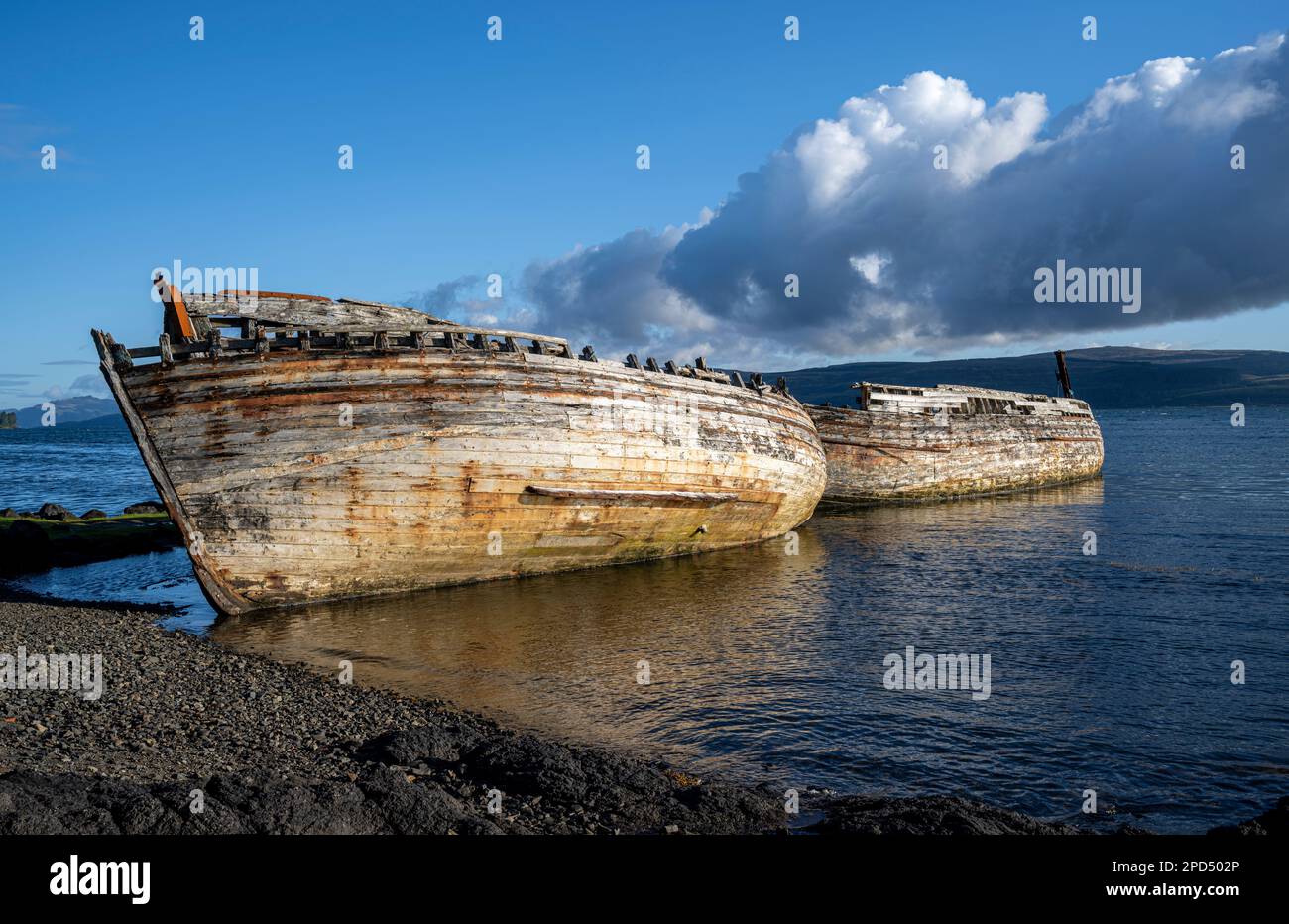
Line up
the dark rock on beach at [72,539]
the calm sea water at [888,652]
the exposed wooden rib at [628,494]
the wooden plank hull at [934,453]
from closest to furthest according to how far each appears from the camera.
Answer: the calm sea water at [888,652] → the exposed wooden rib at [628,494] → the dark rock on beach at [72,539] → the wooden plank hull at [934,453]

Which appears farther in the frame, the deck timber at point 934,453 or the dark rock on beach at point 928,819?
the deck timber at point 934,453

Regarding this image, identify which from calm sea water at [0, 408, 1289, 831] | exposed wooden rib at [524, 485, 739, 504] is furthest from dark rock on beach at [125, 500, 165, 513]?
exposed wooden rib at [524, 485, 739, 504]

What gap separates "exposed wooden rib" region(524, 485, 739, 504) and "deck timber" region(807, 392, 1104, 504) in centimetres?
1194

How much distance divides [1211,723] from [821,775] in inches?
205

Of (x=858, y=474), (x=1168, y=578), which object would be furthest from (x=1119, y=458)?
(x=1168, y=578)

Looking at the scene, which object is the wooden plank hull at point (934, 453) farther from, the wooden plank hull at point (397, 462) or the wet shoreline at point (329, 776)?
the wet shoreline at point (329, 776)

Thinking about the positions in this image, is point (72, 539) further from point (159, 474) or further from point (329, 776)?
point (329, 776)

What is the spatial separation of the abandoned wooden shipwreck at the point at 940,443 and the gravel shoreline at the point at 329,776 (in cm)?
Result: 2480

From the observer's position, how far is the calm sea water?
9.49 m

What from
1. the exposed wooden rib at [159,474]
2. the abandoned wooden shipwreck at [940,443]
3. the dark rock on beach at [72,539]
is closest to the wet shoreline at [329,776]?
the exposed wooden rib at [159,474]

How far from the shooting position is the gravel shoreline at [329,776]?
22.0ft

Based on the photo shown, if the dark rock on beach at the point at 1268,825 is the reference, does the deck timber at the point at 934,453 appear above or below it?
above

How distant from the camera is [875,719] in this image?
36.2ft

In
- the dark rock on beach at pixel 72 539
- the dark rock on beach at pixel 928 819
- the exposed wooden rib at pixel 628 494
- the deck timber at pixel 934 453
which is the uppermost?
the deck timber at pixel 934 453
